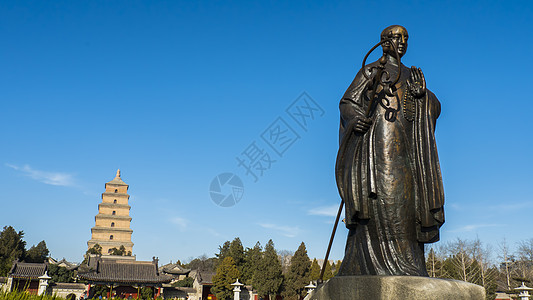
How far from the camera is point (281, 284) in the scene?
112ft

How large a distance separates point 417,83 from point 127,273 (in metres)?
36.7

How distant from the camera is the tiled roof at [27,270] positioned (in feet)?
115

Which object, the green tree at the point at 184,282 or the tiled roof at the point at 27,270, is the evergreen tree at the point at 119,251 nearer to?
the green tree at the point at 184,282

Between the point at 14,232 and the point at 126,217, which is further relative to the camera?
the point at 126,217

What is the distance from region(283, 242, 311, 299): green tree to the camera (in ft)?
109

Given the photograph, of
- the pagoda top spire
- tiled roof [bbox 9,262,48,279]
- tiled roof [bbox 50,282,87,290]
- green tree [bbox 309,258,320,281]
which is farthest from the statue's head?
the pagoda top spire

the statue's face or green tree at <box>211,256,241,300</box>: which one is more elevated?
the statue's face

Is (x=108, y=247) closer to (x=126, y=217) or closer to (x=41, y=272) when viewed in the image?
(x=126, y=217)

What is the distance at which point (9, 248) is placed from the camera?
1572 inches

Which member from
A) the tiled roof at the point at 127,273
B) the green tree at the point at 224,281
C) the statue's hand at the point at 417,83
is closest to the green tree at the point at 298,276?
the green tree at the point at 224,281

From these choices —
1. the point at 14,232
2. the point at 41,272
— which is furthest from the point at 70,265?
the point at 14,232

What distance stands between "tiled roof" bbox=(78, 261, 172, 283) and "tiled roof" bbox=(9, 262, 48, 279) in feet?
12.9

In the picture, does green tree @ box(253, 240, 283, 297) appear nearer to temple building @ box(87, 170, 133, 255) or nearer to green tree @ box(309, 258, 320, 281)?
green tree @ box(309, 258, 320, 281)

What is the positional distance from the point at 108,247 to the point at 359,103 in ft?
203
